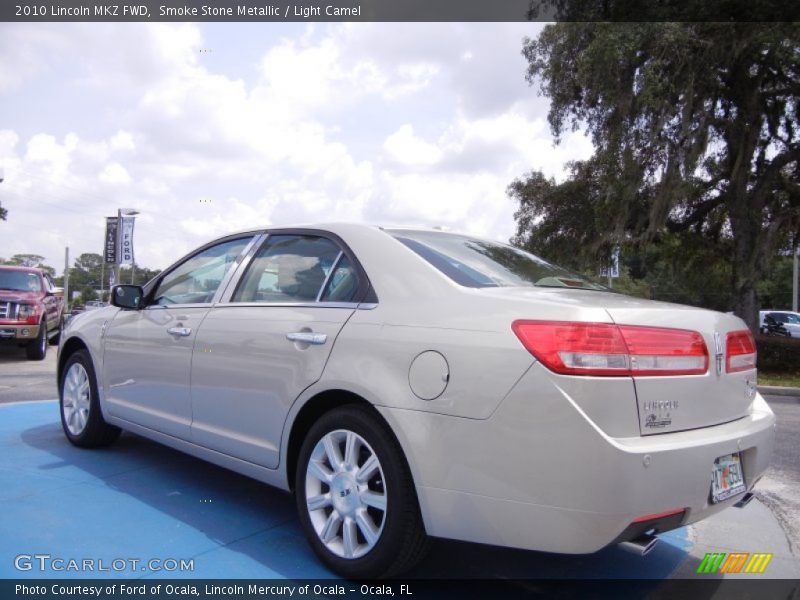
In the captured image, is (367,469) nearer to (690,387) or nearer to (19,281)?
(690,387)

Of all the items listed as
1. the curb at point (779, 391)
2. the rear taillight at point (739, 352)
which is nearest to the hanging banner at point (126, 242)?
the curb at point (779, 391)

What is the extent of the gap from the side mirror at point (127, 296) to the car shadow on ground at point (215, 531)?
1.10 metres

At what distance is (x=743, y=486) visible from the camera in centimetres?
289

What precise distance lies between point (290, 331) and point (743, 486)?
2138 mm

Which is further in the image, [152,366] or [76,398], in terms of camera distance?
[76,398]

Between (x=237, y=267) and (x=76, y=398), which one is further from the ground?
(x=237, y=267)

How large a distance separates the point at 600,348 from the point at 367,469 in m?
1.11

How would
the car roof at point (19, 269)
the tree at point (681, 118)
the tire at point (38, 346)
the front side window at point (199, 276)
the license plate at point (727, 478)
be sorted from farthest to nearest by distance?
the tree at point (681, 118) → the car roof at point (19, 269) → the tire at point (38, 346) → the front side window at point (199, 276) → the license plate at point (727, 478)

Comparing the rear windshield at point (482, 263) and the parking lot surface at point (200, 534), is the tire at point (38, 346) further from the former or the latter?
the rear windshield at point (482, 263)

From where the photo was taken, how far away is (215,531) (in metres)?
3.50

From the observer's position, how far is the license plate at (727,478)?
2.70 m

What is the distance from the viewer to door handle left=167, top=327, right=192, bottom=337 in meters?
3.96

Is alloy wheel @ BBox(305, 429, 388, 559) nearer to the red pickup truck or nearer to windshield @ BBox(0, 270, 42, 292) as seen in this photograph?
the red pickup truck

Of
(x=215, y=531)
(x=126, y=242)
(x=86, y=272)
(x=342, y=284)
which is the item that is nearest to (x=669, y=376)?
(x=342, y=284)
